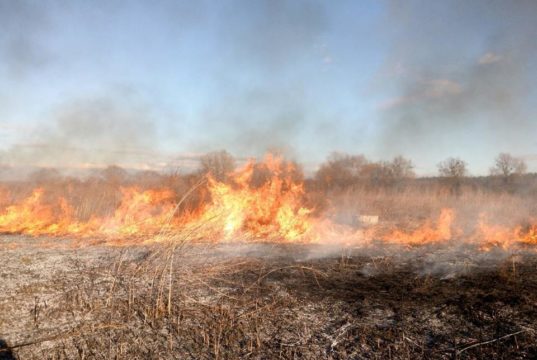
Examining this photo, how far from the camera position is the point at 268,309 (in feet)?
19.3

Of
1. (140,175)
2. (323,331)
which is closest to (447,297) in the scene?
(323,331)

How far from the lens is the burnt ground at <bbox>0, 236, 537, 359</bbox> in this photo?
4863 millimetres

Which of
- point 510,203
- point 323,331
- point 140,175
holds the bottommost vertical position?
point 323,331

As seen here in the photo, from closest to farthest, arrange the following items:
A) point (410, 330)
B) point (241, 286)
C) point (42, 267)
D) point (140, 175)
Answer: point (410, 330) → point (241, 286) → point (42, 267) → point (140, 175)

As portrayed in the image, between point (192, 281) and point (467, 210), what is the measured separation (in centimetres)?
1552

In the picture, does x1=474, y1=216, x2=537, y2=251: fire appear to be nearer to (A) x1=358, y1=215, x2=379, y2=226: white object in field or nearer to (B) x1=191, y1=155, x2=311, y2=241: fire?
(A) x1=358, y1=215, x2=379, y2=226: white object in field

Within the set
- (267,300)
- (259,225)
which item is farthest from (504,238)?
(267,300)

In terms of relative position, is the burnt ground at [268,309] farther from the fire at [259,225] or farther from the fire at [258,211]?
the fire at [258,211]

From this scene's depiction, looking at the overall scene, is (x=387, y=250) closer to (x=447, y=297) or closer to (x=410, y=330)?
(x=447, y=297)

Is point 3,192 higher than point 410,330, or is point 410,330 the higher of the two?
point 3,192

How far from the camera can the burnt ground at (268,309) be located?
16.0 feet

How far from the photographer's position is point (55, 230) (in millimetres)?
13742

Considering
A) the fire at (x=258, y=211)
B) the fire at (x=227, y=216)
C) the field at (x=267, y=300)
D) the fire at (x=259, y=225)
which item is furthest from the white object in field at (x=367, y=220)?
the field at (x=267, y=300)

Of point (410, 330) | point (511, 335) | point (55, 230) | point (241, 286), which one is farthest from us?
point (55, 230)
